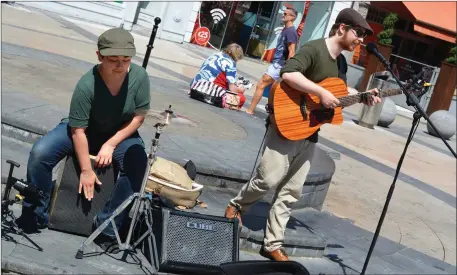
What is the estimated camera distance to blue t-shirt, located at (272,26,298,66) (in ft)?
36.2

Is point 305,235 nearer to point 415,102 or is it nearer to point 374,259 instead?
point 374,259

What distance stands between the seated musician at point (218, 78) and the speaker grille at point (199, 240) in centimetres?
579

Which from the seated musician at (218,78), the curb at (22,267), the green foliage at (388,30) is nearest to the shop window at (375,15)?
the green foliage at (388,30)

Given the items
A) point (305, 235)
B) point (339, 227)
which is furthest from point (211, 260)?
point (339, 227)

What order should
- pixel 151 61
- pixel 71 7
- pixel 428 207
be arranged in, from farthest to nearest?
pixel 71 7 → pixel 151 61 → pixel 428 207

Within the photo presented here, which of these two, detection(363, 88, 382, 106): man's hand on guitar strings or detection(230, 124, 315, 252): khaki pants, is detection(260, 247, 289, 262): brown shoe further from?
detection(363, 88, 382, 106): man's hand on guitar strings

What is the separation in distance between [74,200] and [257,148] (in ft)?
11.9

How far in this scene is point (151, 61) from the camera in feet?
48.4

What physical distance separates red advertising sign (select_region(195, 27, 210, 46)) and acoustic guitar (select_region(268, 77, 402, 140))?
55.4ft

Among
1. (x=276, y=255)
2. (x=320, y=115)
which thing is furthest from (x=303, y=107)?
(x=276, y=255)

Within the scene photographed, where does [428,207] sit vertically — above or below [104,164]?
below

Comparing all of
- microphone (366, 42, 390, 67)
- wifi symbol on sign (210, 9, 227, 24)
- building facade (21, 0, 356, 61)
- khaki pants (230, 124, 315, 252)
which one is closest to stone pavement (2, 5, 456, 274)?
khaki pants (230, 124, 315, 252)

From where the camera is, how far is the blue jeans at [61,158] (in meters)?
4.62

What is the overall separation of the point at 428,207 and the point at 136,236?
5977mm
